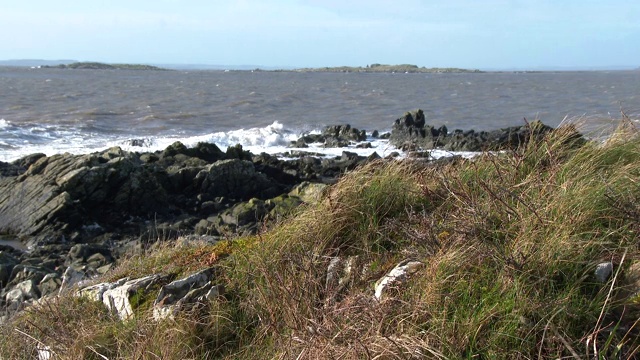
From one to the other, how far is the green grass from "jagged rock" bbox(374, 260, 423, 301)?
0.06 metres

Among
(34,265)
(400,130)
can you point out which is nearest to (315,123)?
(400,130)

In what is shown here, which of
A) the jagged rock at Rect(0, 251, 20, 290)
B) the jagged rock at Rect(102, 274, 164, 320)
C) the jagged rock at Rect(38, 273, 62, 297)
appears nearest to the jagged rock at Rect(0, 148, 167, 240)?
the jagged rock at Rect(0, 251, 20, 290)

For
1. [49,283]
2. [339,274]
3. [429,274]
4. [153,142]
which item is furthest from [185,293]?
[153,142]

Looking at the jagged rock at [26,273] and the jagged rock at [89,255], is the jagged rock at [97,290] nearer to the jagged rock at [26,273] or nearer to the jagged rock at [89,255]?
the jagged rock at [26,273]

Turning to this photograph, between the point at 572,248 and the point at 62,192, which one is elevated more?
the point at 572,248

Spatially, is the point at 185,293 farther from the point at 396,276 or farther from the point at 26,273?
the point at 26,273

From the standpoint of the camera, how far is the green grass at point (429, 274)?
10.4ft

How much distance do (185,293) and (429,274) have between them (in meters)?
1.66

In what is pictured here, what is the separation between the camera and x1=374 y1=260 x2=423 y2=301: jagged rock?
373 cm

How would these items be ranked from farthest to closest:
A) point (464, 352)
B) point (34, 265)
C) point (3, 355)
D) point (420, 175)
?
point (34, 265)
point (420, 175)
point (3, 355)
point (464, 352)

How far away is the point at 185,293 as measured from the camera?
14.3 feet

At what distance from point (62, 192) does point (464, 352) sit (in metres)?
11.8

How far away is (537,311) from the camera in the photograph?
317cm

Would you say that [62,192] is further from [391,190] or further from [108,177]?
[391,190]
